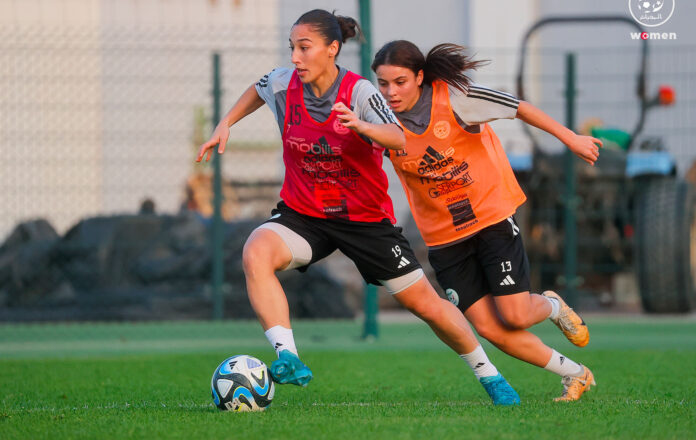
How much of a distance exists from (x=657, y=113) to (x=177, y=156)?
5496 mm

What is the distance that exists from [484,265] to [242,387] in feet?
4.84

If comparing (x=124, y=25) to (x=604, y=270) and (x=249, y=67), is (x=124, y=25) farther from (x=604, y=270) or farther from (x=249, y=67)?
(x=604, y=270)

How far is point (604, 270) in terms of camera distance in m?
11.9

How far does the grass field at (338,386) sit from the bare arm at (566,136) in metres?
1.23

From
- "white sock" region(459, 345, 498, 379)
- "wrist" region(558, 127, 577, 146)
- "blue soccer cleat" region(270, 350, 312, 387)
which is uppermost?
"wrist" region(558, 127, 577, 146)

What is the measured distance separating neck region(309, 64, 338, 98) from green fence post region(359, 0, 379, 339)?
4369 mm

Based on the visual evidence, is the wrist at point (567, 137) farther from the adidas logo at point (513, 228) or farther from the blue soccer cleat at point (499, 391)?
the blue soccer cleat at point (499, 391)

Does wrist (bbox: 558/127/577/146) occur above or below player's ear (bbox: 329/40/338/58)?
below

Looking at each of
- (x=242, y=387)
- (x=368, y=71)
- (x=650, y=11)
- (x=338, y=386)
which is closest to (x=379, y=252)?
(x=242, y=387)

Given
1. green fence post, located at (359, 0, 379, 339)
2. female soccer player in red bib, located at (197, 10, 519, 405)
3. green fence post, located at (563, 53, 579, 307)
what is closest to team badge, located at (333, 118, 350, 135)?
female soccer player in red bib, located at (197, 10, 519, 405)

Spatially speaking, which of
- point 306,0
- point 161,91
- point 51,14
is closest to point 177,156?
point 161,91

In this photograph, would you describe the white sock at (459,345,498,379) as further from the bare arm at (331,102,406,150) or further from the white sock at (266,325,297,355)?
the bare arm at (331,102,406,150)

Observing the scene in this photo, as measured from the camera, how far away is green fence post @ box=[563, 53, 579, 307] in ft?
37.8

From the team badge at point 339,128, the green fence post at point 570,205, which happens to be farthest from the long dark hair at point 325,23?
the green fence post at point 570,205
